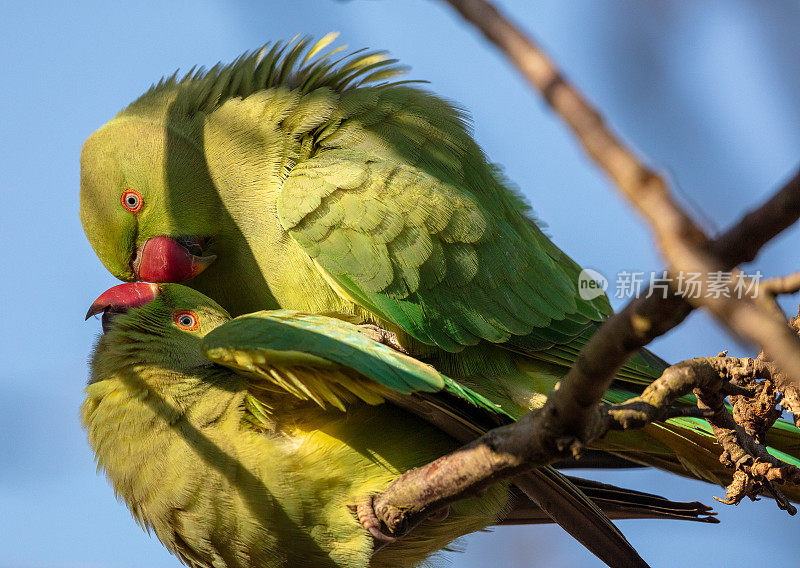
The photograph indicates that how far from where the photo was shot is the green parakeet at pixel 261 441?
2.96 m

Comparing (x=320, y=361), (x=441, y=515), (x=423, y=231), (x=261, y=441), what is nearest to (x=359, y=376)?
(x=320, y=361)

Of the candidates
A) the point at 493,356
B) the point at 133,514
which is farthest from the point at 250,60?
the point at 133,514

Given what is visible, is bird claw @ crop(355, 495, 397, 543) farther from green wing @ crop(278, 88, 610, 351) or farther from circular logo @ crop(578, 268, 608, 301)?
circular logo @ crop(578, 268, 608, 301)

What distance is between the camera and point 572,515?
2.98 m

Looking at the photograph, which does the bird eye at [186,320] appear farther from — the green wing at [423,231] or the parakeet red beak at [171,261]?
the green wing at [423,231]

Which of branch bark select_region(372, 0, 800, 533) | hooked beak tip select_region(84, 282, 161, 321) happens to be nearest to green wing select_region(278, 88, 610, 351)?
hooked beak tip select_region(84, 282, 161, 321)

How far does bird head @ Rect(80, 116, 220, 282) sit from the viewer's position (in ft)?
12.0

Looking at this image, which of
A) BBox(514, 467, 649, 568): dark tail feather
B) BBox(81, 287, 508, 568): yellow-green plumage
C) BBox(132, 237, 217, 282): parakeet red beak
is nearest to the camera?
BBox(514, 467, 649, 568): dark tail feather

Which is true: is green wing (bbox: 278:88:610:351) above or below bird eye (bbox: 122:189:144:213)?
below

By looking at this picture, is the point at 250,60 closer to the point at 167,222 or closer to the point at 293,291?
the point at 167,222

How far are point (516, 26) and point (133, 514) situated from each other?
264 cm

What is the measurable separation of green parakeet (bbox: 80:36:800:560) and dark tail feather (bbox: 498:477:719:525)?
0.58 ft

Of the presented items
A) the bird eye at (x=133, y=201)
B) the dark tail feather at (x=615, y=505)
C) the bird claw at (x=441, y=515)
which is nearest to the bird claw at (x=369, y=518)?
the bird claw at (x=441, y=515)

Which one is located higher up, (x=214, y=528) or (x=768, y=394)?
(x=214, y=528)
